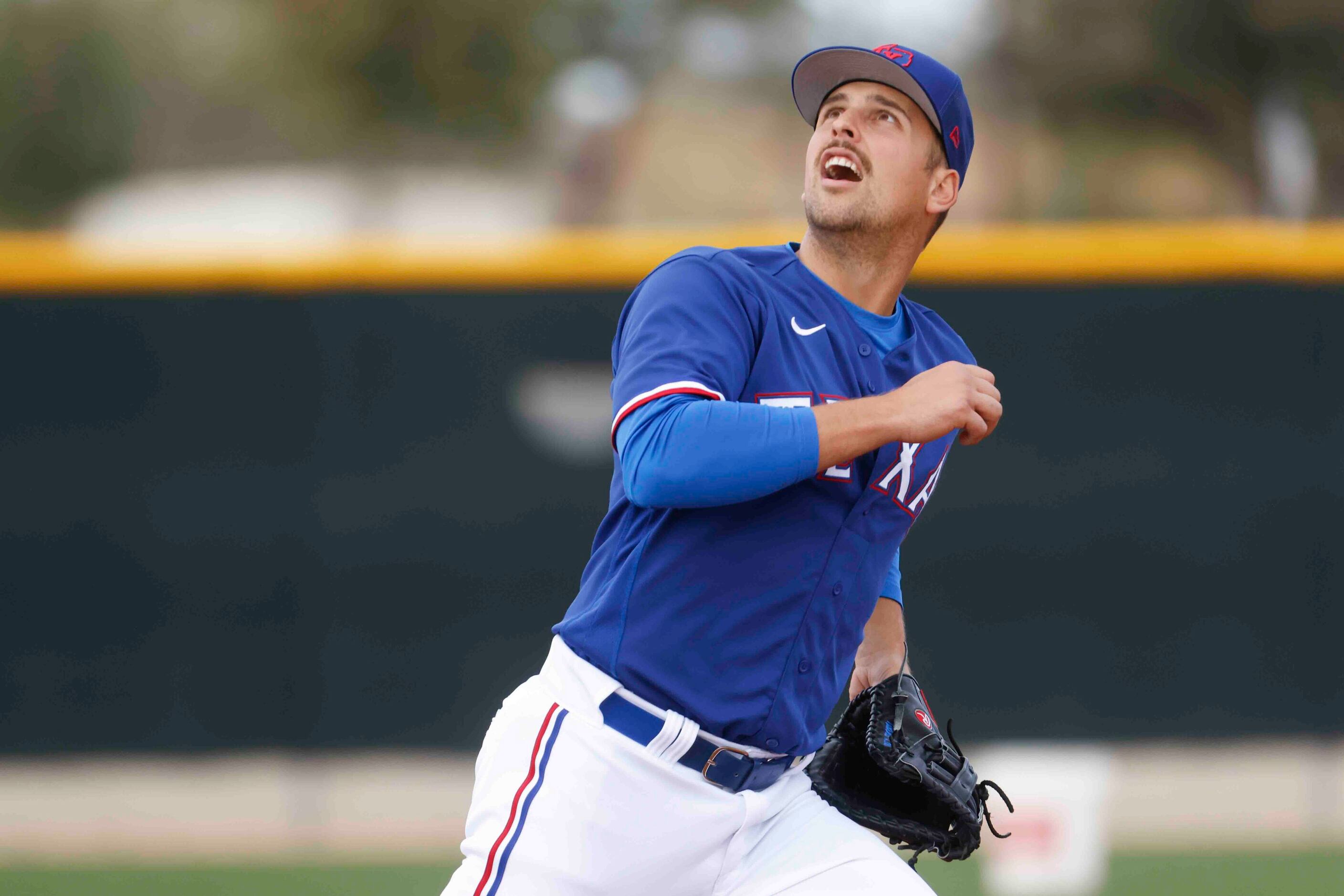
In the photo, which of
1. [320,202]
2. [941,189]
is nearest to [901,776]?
[941,189]

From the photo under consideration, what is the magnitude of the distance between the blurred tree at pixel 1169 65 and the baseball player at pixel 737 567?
16.4 feet

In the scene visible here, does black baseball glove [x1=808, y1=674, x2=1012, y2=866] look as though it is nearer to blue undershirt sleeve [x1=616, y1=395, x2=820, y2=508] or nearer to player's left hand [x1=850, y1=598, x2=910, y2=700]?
player's left hand [x1=850, y1=598, x2=910, y2=700]

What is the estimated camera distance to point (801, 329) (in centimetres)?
218

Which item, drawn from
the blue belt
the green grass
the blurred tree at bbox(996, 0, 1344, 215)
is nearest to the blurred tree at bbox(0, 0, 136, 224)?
the green grass

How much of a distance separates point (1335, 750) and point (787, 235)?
2.95m

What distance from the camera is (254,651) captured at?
17.2 feet

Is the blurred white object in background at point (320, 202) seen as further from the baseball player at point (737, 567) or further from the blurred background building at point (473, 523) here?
the baseball player at point (737, 567)

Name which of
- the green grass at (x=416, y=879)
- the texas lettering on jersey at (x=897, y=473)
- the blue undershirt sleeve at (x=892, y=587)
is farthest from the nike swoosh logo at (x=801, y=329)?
the green grass at (x=416, y=879)

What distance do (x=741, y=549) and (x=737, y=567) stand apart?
0.10 feet

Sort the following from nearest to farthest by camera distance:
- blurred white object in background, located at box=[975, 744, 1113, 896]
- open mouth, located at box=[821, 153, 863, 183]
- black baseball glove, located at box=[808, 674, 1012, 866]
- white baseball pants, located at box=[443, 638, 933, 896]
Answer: white baseball pants, located at box=[443, 638, 933, 896]
open mouth, located at box=[821, 153, 863, 183]
black baseball glove, located at box=[808, 674, 1012, 866]
blurred white object in background, located at box=[975, 744, 1113, 896]

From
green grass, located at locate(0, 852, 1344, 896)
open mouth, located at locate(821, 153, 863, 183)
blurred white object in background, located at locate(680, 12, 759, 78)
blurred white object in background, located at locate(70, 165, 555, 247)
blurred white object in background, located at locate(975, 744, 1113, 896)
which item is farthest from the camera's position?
blurred white object in background, located at locate(680, 12, 759, 78)

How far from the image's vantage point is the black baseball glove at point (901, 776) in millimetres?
2424

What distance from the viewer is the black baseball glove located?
2.42m

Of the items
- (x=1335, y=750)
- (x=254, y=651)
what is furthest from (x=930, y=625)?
(x=254, y=651)
